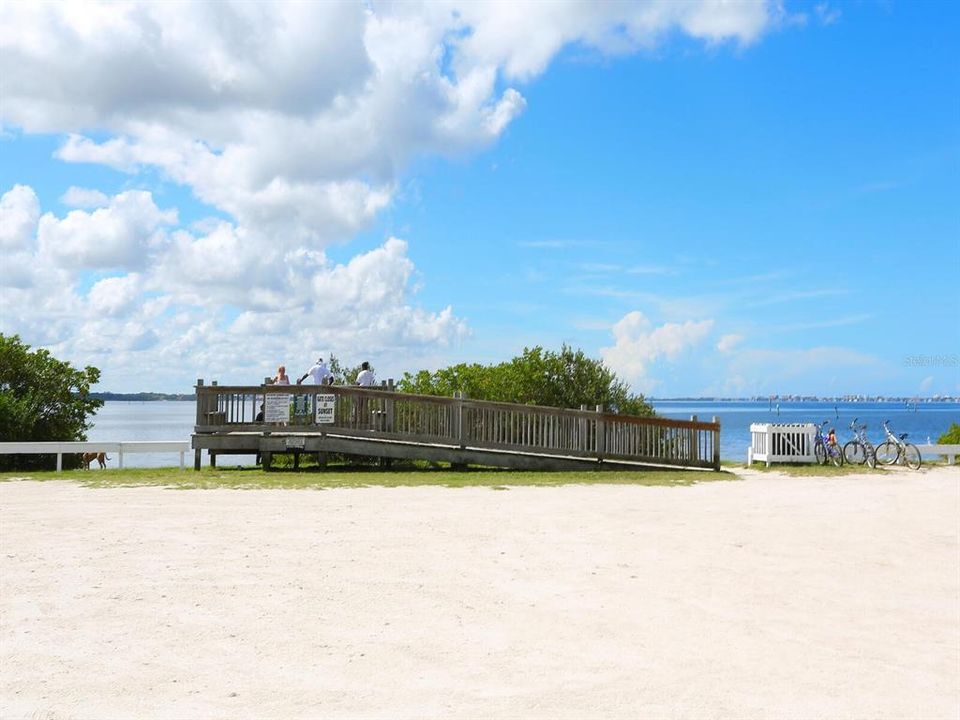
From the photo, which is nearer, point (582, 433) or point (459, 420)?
point (459, 420)

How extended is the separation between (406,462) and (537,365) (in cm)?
625

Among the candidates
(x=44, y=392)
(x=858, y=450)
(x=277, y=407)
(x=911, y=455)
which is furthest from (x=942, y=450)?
(x=44, y=392)

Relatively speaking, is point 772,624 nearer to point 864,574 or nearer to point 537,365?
point 864,574

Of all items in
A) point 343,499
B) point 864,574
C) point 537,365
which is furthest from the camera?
point 537,365

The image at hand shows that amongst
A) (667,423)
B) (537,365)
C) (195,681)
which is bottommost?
(195,681)

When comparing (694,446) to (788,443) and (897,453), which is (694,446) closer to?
(788,443)

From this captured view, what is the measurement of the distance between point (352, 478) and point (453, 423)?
3.02 m

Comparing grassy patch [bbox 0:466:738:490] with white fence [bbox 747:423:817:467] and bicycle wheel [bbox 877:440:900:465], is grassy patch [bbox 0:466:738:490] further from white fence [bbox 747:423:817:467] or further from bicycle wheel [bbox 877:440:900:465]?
bicycle wheel [bbox 877:440:900:465]

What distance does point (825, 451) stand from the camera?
21312mm

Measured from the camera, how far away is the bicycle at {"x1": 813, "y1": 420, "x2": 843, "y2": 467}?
2125 centimetres

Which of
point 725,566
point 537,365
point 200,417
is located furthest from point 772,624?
point 537,365

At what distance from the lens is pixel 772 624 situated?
641cm

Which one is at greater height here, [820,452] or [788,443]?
[788,443]

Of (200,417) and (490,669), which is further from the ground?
(200,417)
